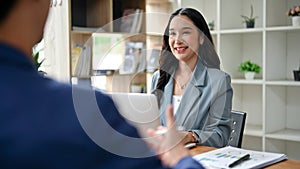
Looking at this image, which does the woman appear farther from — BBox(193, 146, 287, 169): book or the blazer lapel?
BBox(193, 146, 287, 169): book

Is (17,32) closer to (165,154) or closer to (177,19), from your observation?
(165,154)

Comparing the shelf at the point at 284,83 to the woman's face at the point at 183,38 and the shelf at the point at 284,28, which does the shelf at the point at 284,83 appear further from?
the woman's face at the point at 183,38

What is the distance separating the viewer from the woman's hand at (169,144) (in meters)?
0.64

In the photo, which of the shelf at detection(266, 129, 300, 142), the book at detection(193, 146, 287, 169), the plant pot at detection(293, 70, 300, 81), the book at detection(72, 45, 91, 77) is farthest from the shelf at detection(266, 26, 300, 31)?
the book at detection(193, 146, 287, 169)

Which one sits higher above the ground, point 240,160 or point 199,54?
point 199,54

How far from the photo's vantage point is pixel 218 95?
7.27 feet

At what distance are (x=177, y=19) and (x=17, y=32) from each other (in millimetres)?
1778

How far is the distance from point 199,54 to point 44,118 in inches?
76.2

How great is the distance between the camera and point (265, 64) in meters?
3.24

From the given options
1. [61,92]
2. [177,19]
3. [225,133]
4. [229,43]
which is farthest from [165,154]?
[229,43]

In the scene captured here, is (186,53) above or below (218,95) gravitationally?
above

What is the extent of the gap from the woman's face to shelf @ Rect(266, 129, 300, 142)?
1.29m

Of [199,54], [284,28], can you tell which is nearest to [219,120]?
[199,54]

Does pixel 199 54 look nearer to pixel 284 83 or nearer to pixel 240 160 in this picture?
pixel 240 160
